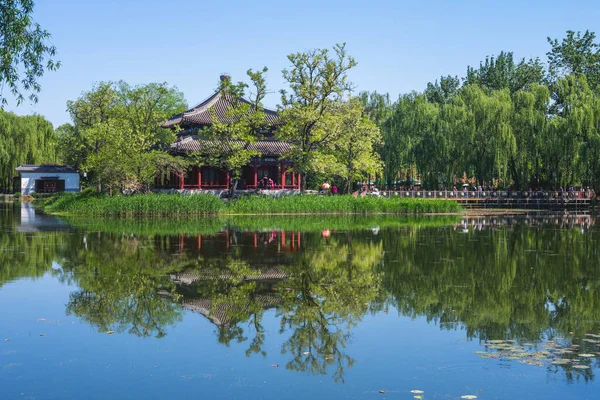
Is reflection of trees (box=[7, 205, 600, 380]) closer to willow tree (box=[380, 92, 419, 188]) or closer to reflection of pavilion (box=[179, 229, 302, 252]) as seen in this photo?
reflection of pavilion (box=[179, 229, 302, 252])

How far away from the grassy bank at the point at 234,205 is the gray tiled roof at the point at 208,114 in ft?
32.2

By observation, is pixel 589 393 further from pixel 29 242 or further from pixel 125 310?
pixel 29 242

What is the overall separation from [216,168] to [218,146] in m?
8.38

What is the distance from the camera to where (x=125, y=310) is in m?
11.5

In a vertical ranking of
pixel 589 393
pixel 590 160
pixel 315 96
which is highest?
pixel 315 96

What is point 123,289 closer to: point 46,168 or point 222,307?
point 222,307

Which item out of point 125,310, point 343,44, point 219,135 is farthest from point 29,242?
point 343,44

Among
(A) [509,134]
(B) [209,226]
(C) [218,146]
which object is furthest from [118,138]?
(A) [509,134]

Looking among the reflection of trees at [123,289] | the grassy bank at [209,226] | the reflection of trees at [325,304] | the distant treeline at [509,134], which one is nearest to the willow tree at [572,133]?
the distant treeline at [509,134]

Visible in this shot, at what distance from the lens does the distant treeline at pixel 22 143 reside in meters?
70.5

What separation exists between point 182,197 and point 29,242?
62.3 ft

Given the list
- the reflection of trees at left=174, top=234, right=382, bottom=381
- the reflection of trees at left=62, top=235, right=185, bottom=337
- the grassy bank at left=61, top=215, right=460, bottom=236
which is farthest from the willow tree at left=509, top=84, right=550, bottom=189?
the reflection of trees at left=62, top=235, right=185, bottom=337

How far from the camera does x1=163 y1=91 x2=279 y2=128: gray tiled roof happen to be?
171 feet

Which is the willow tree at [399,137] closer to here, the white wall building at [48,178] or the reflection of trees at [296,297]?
the white wall building at [48,178]
